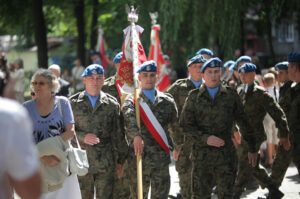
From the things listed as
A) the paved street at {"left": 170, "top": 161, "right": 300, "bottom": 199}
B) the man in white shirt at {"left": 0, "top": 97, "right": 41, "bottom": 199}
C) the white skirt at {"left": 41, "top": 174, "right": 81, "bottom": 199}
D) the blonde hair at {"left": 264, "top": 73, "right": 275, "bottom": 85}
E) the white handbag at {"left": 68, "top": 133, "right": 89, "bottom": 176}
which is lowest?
the paved street at {"left": 170, "top": 161, "right": 300, "bottom": 199}

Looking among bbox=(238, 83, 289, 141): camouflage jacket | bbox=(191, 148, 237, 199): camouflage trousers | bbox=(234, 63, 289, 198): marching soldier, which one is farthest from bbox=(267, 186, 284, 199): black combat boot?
bbox=(191, 148, 237, 199): camouflage trousers

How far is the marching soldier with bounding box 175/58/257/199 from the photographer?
6246 millimetres

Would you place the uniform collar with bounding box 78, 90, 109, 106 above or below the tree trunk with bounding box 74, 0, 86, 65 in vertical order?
below

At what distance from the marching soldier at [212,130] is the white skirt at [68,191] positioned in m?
1.57

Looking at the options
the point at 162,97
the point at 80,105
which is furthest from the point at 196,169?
the point at 80,105

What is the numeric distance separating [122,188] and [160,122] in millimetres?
1237

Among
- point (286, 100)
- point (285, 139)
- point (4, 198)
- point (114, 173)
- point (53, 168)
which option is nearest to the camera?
point (4, 198)

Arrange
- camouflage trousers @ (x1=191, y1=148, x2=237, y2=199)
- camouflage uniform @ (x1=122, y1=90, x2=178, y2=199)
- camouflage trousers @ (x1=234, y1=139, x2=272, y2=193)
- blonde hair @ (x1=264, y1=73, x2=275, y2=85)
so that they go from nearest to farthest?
1. camouflage trousers @ (x1=191, y1=148, x2=237, y2=199)
2. camouflage uniform @ (x1=122, y1=90, x2=178, y2=199)
3. camouflage trousers @ (x1=234, y1=139, x2=272, y2=193)
4. blonde hair @ (x1=264, y1=73, x2=275, y2=85)

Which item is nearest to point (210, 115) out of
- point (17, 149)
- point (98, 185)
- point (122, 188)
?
point (98, 185)

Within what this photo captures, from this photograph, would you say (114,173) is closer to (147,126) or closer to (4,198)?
(147,126)

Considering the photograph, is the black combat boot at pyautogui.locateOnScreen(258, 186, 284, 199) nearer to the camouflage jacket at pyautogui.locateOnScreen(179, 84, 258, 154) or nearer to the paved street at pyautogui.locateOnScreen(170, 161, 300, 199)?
the paved street at pyautogui.locateOnScreen(170, 161, 300, 199)

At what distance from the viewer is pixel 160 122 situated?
6520 millimetres

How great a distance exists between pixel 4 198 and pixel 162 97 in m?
4.02

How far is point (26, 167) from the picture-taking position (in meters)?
2.57
